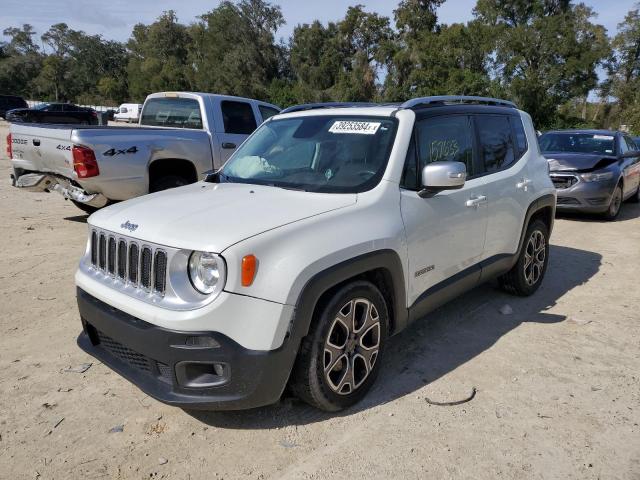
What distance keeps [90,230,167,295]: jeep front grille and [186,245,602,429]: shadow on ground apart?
882 mm

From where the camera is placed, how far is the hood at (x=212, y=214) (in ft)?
8.55

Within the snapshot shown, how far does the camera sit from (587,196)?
28.7 ft

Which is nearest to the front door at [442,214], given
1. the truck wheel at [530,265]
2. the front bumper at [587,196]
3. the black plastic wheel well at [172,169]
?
the truck wheel at [530,265]

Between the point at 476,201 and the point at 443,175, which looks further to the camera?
the point at 476,201

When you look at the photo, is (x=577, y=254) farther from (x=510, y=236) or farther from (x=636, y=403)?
(x=636, y=403)

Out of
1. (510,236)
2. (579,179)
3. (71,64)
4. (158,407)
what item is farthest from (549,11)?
(71,64)

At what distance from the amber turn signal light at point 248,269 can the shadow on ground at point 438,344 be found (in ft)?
3.15

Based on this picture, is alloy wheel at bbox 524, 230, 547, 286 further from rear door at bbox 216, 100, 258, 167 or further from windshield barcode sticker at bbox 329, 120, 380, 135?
rear door at bbox 216, 100, 258, 167

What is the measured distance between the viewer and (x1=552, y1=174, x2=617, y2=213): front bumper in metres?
8.73

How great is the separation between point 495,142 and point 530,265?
1.37m

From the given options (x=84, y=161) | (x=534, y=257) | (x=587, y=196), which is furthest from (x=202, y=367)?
(x=587, y=196)

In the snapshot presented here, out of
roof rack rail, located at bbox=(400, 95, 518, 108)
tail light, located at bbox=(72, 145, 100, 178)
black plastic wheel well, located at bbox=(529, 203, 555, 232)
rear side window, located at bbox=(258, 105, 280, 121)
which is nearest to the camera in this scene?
roof rack rail, located at bbox=(400, 95, 518, 108)

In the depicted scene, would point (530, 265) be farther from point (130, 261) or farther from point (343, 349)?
point (130, 261)

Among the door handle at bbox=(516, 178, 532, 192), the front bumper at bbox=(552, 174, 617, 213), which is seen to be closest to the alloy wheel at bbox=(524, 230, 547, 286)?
the door handle at bbox=(516, 178, 532, 192)
